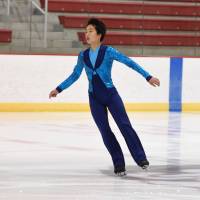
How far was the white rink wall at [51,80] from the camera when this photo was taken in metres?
11.8

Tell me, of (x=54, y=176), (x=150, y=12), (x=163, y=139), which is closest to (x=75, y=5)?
(x=150, y=12)

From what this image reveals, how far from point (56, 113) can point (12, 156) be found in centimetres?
472

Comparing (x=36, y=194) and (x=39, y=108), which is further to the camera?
(x=39, y=108)

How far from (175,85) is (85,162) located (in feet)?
20.5

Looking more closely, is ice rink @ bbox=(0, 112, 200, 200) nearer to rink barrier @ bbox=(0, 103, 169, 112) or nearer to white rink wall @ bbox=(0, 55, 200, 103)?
rink barrier @ bbox=(0, 103, 169, 112)

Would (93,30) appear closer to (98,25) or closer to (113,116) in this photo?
(98,25)

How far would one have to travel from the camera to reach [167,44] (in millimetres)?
13953

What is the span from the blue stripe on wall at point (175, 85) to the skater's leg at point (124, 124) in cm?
663

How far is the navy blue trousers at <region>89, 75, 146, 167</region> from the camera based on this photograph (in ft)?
19.7

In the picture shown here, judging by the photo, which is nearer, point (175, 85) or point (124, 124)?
point (124, 124)

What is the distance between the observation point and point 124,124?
6.01 m

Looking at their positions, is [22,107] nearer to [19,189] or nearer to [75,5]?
[75,5]

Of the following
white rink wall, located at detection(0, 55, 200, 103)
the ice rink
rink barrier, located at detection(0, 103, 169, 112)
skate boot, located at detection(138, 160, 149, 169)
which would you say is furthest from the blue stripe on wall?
skate boot, located at detection(138, 160, 149, 169)

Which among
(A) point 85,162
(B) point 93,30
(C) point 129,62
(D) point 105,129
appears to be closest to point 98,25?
(B) point 93,30
